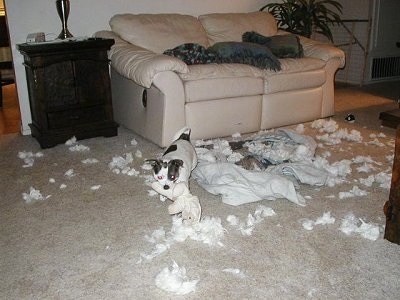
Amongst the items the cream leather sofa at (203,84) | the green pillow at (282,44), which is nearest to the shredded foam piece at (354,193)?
the cream leather sofa at (203,84)

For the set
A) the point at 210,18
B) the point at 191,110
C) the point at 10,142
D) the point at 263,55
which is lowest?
the point at 10,142

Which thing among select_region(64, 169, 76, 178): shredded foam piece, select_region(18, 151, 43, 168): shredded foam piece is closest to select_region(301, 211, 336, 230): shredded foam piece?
select_region(64, 169, 76, 178): shredded foam piece

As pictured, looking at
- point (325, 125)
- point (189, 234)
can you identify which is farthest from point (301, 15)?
point (189, 234)

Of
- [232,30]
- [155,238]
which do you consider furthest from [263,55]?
[155,238]

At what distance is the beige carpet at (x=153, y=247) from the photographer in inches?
49.7

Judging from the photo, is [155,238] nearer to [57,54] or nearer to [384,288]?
[384,288]

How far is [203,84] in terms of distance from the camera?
259 cm

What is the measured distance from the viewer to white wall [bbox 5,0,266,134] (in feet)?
9.32

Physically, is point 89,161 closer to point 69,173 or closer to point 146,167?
point 69,173

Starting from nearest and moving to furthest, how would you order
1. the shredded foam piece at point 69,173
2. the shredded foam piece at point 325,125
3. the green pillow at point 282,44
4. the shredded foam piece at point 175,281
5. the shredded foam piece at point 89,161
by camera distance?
the shredded foam piece at point 175,281 → the shredded foam piece at point 69,173 → the shredded foam piece at point 89,161 → the shredded foam piece at point 325,125 → the green pillow at point 282,44

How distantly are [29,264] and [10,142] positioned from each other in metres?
1.69

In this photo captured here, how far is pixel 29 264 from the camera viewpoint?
1.40 m

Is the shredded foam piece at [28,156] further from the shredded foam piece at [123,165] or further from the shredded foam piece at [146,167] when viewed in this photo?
the shredded foam piece at [146,167]

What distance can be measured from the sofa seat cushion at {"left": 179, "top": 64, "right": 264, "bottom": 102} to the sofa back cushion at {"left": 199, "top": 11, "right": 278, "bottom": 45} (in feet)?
2.34
